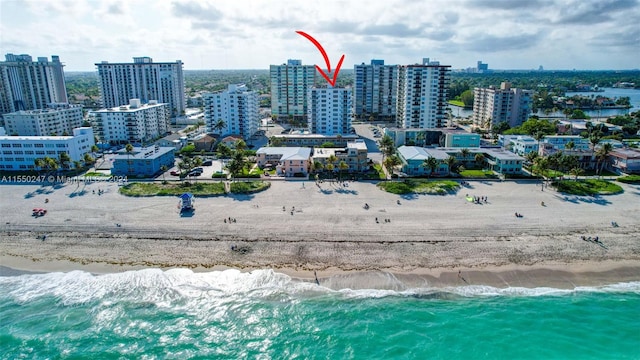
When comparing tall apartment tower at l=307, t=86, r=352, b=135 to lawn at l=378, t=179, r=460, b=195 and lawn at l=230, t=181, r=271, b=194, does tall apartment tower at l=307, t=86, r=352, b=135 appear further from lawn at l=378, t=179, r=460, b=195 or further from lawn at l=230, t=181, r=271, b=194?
lawn at l=230, t=181, r=271, b=194

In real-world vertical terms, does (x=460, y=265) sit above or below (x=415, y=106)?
below

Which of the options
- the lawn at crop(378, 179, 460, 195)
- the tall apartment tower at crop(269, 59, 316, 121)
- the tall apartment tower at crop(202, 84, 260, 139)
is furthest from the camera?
the tall apartment tower at crop(269, 59, 316, 121)

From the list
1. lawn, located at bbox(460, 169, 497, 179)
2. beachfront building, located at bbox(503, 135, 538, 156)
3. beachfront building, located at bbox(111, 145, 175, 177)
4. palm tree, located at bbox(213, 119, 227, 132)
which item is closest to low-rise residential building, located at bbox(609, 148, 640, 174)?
beachfront building, located at bbox(503, 135, 538, 156)

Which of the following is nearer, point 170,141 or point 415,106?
point 170,141

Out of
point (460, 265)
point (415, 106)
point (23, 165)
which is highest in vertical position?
point (415, 106)

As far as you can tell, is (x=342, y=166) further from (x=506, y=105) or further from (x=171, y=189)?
(x=506, y=105)

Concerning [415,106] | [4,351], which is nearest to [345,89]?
[415,106]

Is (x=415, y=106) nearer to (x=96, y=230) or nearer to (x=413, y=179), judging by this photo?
(x=413, y=179)
